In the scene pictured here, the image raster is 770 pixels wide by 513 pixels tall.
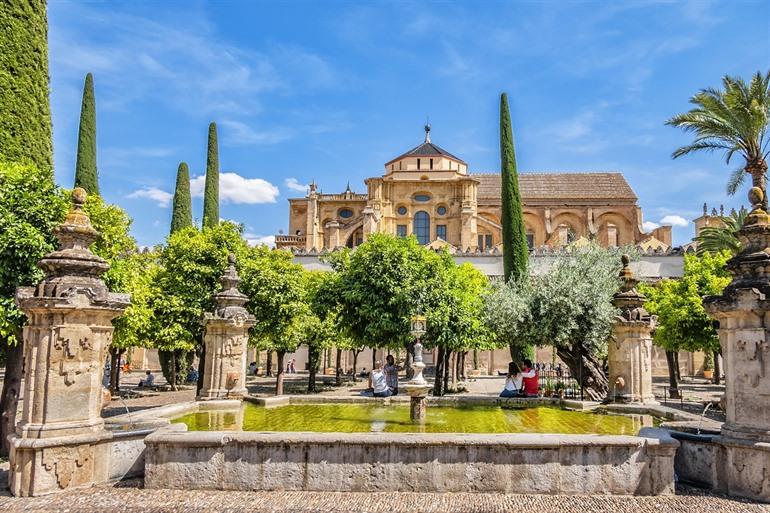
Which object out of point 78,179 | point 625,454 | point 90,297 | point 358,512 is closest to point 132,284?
point 90,297

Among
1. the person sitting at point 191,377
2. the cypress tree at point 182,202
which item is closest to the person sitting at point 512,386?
the person sitting at point 191,377

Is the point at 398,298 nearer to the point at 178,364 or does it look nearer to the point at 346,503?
the point at 346,503

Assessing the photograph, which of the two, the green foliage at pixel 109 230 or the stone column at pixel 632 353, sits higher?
the green foliage at pixel 109 230

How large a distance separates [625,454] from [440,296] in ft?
34.7

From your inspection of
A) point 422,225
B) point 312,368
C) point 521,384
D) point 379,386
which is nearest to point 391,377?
point 379,386

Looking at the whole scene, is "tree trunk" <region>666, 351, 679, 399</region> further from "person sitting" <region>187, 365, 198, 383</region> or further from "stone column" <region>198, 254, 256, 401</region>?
"person sitting" <region>187, 365, 198, 383</region>

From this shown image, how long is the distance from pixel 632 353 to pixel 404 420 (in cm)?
497

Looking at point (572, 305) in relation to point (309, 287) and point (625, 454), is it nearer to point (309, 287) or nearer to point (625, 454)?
point (625, 454)

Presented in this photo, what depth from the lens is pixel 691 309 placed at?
20.5m

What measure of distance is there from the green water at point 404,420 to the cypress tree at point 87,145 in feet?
69.5

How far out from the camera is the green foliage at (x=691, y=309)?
20.5 meters

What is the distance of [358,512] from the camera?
612cm

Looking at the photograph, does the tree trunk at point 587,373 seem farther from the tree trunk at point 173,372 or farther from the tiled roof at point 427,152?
the tiled roof at point 427,152

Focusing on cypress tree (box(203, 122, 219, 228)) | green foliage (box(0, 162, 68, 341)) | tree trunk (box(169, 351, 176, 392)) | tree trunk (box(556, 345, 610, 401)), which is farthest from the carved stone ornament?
cypress tree (box(203, 122, 219, 228))
